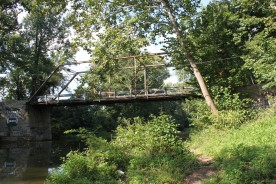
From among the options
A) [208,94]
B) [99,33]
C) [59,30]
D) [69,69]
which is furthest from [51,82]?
[208,94]

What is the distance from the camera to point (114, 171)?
30.3 ft

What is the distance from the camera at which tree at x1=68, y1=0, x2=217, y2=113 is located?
670 inches

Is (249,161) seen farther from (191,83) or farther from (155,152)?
(191,83)

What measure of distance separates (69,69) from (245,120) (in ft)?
54.2

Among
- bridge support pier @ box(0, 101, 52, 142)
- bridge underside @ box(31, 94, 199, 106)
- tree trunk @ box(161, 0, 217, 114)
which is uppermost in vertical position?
tree trunk @ box(161, 0, 217, 114)

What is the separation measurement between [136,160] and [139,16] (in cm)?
997

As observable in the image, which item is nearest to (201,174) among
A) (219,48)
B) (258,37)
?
(258,37)

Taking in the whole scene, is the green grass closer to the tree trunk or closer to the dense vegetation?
the dense vegetation

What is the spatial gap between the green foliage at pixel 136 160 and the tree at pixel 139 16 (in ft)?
23.7

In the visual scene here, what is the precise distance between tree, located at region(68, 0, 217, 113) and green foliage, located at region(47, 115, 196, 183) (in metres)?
7.23

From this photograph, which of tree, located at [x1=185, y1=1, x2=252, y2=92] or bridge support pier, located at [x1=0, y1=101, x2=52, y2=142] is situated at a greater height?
tree, located at [x1=185, y1=1, x2=252, y2=92]

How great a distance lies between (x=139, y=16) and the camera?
17.2 meters

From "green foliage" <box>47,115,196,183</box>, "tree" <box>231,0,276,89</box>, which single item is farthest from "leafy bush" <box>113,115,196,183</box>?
"tree" <box>231,0,276,89</box>

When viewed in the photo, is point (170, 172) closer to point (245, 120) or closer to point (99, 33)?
point (245, 120)
